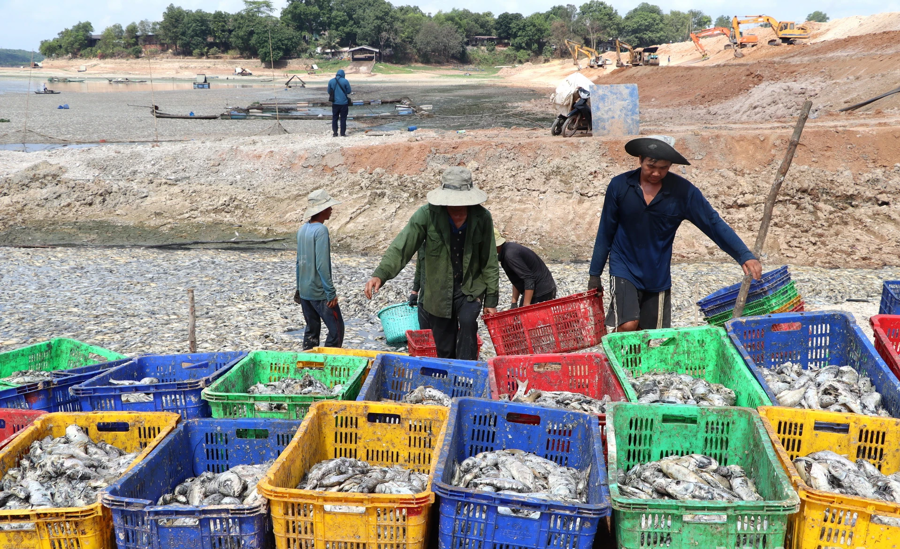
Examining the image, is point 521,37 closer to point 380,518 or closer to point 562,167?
point 562,167

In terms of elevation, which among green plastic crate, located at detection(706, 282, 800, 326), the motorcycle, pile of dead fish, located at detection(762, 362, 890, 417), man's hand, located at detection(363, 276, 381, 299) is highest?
the motorcycle

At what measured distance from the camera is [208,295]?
10719 millimetres

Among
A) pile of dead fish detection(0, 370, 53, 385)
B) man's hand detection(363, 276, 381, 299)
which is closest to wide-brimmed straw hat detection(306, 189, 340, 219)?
man's hand detection(363, 276, 381, 299)

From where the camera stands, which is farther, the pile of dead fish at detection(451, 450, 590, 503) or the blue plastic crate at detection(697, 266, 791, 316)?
the blue plastic crate at detection(697, 266, 791, 316)

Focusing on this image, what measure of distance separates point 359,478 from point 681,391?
2.22 meters

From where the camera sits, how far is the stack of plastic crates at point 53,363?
461cm

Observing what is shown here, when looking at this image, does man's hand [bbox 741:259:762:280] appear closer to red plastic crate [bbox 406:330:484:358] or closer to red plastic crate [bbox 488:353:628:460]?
red plastic crate [bbox 488:353:628:460]

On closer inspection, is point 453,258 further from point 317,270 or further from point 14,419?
point 14,419

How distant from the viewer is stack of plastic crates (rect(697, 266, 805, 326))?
6129mm

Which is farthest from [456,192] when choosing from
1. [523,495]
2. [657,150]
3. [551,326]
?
[523,495]

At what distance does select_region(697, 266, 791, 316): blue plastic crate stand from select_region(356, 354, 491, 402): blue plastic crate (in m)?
2.64

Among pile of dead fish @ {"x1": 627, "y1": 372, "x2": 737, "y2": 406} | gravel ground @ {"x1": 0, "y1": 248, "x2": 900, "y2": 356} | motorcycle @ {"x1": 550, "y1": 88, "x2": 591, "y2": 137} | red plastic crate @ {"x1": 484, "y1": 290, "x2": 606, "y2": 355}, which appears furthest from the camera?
motorcycle @ {"x1": 550, "y1": 88, "x2": 591, "y2": 137}

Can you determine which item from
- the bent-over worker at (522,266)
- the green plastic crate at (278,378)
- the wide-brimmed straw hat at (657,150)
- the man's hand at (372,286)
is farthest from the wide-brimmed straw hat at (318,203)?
the wide-brimmed straw hat at (657,150)

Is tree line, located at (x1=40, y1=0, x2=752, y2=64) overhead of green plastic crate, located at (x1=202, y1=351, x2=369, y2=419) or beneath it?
overhead
